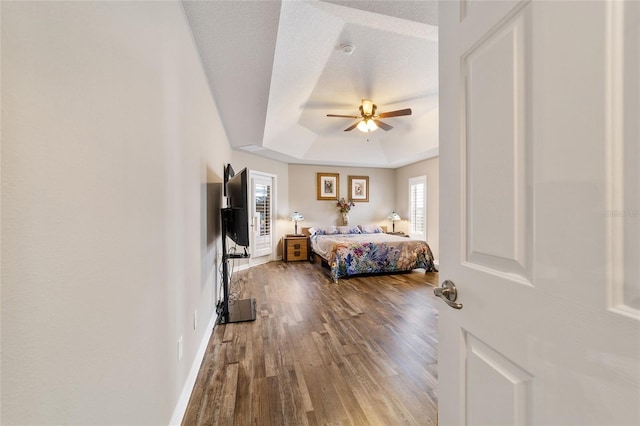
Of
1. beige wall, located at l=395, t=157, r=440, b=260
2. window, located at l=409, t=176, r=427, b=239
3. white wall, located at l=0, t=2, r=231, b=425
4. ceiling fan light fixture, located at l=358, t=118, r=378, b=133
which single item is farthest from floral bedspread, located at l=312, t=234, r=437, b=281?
white wall, located at l=0, t=2, r=231, b=425

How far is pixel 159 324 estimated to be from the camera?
121cm

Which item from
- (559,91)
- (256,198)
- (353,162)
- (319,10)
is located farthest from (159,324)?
(353,162)

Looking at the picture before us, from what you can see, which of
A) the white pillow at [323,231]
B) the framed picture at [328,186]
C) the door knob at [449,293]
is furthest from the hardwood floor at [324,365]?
the framed picture at [328,186]

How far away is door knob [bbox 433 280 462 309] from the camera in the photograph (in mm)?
799

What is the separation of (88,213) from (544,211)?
117cm

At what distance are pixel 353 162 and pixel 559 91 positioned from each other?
5.99 metres

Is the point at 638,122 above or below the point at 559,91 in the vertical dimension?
below

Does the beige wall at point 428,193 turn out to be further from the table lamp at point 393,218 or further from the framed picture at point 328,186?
the framed picture at point 328,186

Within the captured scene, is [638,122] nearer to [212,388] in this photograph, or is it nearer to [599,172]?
[599,172]

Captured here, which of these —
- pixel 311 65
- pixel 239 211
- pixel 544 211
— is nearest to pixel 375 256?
pixel 239 211

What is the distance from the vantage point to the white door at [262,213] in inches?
211

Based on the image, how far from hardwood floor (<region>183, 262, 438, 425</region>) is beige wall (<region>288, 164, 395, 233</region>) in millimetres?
3203

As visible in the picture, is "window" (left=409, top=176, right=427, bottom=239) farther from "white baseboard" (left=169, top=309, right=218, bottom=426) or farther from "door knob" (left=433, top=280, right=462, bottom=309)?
"door knob" (left=433, top=280, right=462, bottom=309)

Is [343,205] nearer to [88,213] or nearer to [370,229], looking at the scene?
[370,229]
